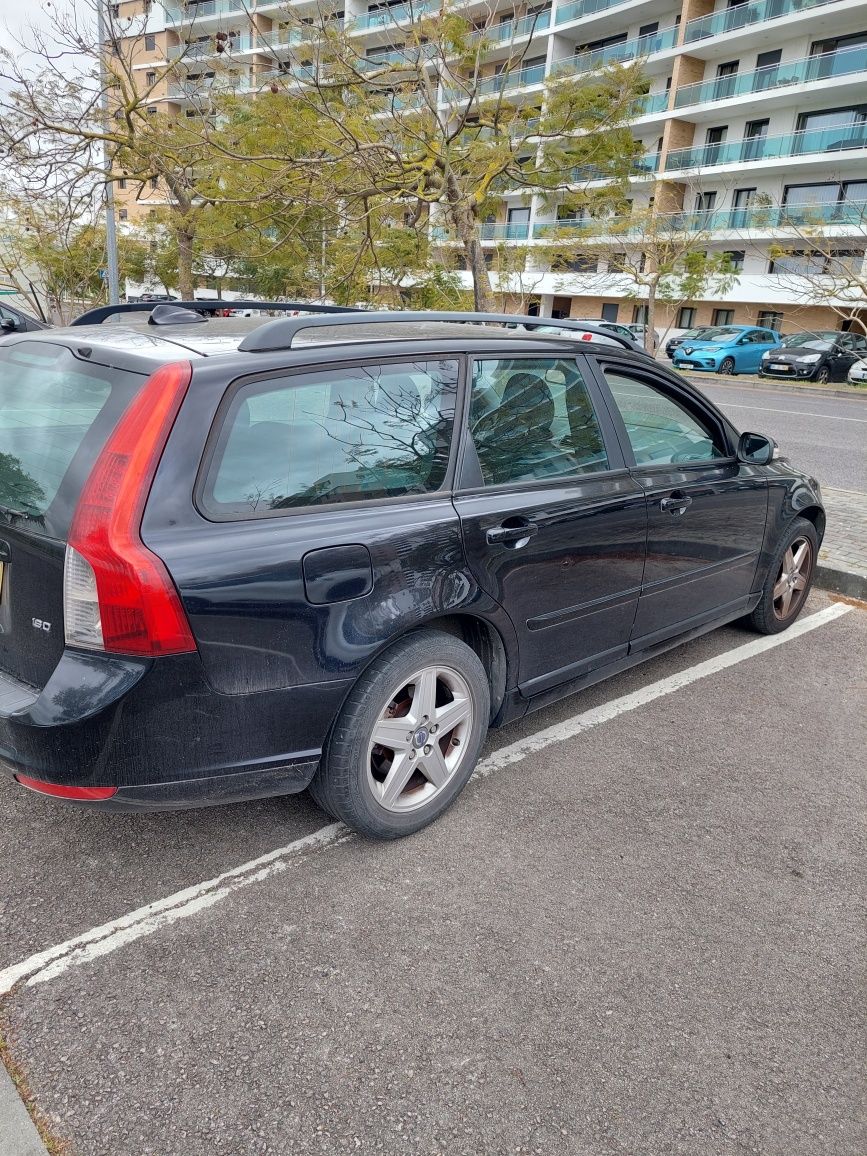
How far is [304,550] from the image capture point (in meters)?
2.42

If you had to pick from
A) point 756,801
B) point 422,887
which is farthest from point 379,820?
point 756,801

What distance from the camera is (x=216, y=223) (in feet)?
42.5

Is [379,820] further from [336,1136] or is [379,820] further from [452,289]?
[452,289]

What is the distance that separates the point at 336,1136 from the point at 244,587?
51.1 inches

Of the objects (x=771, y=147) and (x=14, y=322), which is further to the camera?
(x=771, y=147)

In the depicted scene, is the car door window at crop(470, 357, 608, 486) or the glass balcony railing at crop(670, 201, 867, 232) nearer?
the car door window at crop(470, 357, 608, 486)

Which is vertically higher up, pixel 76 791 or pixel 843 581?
pixel 76 791

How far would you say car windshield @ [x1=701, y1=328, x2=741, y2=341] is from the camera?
89.8 feet

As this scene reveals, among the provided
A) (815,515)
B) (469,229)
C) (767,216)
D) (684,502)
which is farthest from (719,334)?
(684,502)

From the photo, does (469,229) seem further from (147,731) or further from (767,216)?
(767,216)

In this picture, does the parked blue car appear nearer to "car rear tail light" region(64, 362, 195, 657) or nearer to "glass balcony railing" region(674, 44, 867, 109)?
"glass balcony railing" region(674, 44, 867, 109)

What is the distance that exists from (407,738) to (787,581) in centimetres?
297

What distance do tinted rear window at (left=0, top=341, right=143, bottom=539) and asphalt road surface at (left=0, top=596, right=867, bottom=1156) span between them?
1117 millimetres

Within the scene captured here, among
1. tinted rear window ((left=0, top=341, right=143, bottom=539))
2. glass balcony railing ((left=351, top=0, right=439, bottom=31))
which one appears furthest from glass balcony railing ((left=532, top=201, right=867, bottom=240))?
tinted rear window ((left=0, top=341, right=143, bottom=539))
